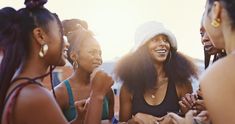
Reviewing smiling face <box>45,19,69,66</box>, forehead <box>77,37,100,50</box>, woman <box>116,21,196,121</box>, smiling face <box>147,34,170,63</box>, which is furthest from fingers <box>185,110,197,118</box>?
smiling face <box>45,19,69,66</box>

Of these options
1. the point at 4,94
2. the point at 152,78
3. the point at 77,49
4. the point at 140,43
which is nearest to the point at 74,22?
the point at 77,49

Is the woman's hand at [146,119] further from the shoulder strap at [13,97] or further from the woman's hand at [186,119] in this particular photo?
the shoulder strap at [13,97]

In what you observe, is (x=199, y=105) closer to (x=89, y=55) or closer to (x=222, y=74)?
(x=89, y=55)

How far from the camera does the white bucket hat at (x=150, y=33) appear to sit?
2965mm

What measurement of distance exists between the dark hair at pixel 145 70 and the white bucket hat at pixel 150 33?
2.0 inches

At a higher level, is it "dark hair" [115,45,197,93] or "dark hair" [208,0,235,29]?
"dark hair" [208,0,235,29]

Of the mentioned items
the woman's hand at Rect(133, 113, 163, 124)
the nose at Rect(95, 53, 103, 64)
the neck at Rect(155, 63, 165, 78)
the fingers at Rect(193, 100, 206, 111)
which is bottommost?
the woman's hand at Rect(133, 113, 163, 124)

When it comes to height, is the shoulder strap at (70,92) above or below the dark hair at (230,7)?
below

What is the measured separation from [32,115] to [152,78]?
64.2 inches

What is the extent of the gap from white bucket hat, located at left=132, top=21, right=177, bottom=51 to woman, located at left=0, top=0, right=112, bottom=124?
1.40 m

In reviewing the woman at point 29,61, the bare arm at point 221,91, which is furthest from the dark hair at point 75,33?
the bare arm at point 221,91

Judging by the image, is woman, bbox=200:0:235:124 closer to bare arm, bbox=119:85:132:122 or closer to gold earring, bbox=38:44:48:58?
gold earring, bbox=38:44:48:58

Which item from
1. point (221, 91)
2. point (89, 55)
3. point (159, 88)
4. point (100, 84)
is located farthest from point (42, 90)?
point (159, 88)

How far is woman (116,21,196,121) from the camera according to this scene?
282 cm
